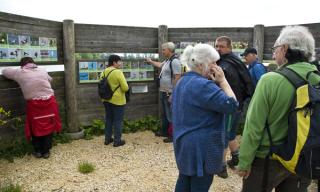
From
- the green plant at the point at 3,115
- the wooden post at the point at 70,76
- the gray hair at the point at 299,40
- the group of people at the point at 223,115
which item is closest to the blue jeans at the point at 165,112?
the wooden post at the point at 70,76

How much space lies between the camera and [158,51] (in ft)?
27.7

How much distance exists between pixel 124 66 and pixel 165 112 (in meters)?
1.61

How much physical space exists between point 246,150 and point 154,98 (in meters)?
5.98

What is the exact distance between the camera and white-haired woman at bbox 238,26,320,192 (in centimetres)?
265

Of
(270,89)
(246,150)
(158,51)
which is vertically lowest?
(246,150)

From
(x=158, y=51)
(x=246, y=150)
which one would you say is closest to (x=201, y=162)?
(x=246, y=150)

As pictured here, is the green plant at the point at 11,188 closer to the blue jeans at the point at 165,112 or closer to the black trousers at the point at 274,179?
the black trousers at the point at 274,179

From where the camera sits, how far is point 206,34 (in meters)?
8.46

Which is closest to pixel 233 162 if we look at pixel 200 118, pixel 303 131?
pixel 200 118

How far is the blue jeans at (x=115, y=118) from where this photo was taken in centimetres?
689

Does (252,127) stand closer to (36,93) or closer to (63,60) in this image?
(36,93)

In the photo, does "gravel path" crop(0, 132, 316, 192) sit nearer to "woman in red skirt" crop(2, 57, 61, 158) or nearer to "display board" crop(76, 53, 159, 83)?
"woman in red skirt" crop(2, 57, 61, 158)

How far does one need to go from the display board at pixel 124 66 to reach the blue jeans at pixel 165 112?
3.70 feet

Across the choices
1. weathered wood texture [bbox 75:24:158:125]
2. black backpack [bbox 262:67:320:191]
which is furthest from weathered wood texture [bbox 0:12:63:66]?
black backpack [bbox 262:67:320:191]
